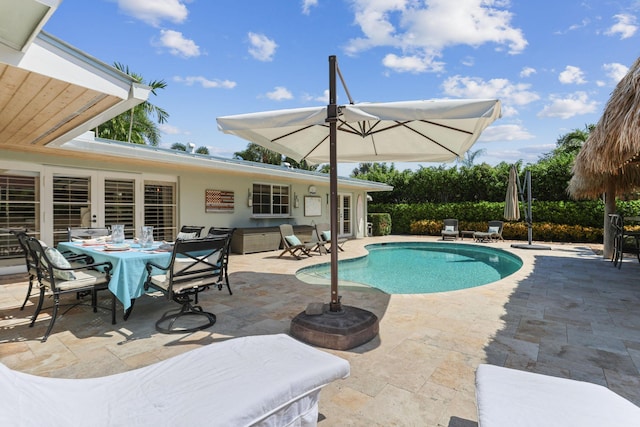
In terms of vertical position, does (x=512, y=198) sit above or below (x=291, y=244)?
above

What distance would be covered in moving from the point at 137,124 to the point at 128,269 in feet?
58.8

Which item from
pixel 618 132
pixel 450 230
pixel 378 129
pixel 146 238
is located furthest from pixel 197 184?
pixel 450 230

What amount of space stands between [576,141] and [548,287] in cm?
2131

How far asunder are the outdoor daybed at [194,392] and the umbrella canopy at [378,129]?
7.98ft

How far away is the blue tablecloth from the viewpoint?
145 inches

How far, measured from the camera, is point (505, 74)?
37.3 ft

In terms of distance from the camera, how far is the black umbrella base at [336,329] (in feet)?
10.2

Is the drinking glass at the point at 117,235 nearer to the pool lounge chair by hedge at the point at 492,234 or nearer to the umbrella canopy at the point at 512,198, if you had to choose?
the umbrella canopy at the point at 512,198

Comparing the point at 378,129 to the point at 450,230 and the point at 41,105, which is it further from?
the point at 450,230

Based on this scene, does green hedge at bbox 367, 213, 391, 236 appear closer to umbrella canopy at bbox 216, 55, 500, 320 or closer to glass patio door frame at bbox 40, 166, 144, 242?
umbrella canopy at bbox 216, 55, 500, 320

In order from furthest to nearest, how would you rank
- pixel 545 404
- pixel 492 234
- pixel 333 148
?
pixel 492 234
pixel 333 148
pixel 545 404

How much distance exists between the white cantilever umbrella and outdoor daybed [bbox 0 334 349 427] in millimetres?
1816

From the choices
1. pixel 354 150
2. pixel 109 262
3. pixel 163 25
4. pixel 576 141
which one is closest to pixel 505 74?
pixel 354 150

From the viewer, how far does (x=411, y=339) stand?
3.33 m
